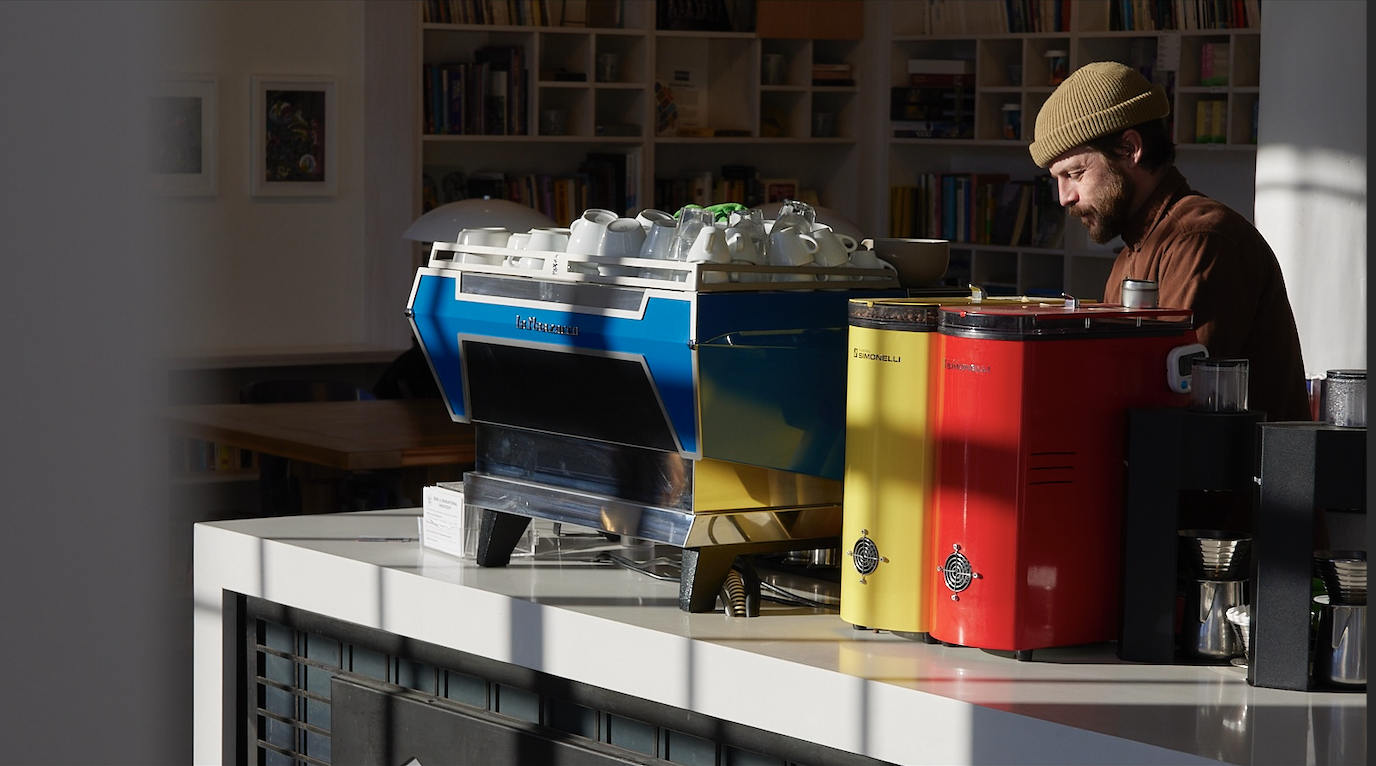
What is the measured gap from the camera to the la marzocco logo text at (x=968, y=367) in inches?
72.7

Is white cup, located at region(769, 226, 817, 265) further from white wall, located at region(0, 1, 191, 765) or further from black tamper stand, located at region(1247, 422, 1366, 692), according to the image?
white wall, located at region(0, 1, 191, 765)

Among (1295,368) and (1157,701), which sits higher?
(1295,368)

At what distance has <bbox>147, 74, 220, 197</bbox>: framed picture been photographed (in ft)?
23.8

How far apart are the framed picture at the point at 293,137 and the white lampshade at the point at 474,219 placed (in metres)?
1.49

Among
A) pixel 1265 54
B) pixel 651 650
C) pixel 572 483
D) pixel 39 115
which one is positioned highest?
pixel 1265 54

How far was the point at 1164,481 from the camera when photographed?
184cm

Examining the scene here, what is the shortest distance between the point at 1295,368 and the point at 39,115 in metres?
1.87

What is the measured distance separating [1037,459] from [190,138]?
20.0 ft

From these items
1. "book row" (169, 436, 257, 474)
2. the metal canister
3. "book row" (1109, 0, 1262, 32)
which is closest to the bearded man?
the metal canister

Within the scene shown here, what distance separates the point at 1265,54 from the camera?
375cm

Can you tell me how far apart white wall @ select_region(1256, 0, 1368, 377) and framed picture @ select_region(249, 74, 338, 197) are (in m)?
4.75

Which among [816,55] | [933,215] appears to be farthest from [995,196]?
[816,55]

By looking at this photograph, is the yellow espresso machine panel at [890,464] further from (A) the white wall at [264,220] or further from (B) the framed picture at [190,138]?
(B) the framed picture at [190,138]

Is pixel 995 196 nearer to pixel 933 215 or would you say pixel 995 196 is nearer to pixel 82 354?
pixel 933 215
